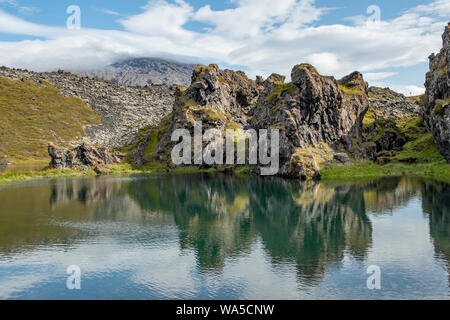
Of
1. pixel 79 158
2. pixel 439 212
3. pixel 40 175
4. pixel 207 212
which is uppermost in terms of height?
pixel 79 158

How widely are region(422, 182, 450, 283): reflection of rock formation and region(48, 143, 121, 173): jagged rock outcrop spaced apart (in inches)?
5325

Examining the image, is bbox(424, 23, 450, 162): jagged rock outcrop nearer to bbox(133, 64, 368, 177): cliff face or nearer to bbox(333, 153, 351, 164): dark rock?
bbox(333, 153, 351, 164): dark rock

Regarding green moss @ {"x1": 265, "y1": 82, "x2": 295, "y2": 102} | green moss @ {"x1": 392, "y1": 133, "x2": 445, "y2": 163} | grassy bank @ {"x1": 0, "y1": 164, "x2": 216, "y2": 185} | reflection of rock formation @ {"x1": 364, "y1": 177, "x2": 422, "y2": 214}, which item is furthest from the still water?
green moss @ {"x1": 265, "y1": 82, "x2": 295, "y2": 102}

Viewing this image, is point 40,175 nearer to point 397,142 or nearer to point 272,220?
point 272,220

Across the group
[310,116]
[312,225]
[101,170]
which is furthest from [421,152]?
[101,170]

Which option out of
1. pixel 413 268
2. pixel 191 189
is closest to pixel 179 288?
pixel 413 268

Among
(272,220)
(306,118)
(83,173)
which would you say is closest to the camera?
(272,220)

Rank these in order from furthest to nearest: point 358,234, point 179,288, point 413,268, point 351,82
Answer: point 351,82 → point 358,234 → point 413,268 → point 179,288

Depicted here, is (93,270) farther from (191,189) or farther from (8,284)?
(191,189)

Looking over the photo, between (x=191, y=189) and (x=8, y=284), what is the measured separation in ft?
256

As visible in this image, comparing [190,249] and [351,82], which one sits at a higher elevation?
[351,82]

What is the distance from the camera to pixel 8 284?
120 ft

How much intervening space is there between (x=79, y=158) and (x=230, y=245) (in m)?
152

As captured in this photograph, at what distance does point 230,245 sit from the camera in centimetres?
5016
